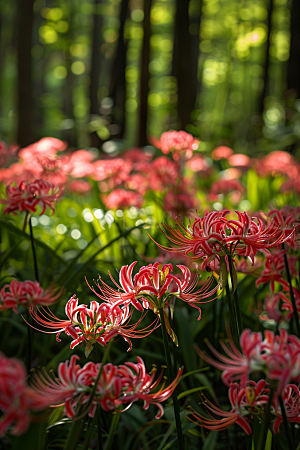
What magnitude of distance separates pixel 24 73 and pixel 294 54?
183 inches

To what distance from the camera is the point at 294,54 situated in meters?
7.40

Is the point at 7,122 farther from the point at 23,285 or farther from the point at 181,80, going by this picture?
the point at 23,285

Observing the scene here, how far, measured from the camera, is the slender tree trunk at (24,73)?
6055 millimetres

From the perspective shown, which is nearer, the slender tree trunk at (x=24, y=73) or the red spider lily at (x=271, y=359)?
the red spider lily at (x=271, y=359)

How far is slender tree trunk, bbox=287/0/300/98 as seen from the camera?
24.2ft

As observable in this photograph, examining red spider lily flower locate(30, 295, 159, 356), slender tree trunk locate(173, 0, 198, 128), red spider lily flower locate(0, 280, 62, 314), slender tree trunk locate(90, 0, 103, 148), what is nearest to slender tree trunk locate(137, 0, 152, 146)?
slender tree trunk locate(173, 0, 198, 128)

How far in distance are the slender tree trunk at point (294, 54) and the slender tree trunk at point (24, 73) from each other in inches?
175

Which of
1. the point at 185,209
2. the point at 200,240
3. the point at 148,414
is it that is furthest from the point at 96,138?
the point at 200,240

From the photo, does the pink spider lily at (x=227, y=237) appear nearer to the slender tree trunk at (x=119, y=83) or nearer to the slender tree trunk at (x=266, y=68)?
the slender tree trunk at (x=119, y=83)

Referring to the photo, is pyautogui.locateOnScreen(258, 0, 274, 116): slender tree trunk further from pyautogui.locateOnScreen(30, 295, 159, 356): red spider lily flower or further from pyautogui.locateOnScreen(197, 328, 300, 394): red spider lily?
pyautogui.locateOnScreen(197, 328, 300, 394): red spider lily

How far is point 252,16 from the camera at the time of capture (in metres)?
15.5

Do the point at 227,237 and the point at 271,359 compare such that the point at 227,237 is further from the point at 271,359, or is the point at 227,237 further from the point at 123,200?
the point at 123,200

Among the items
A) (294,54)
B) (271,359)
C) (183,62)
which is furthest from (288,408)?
(294,54)

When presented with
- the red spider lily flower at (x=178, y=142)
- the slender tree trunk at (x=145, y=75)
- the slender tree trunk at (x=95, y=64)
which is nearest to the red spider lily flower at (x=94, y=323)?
the red spider lily flower at (x=178, y=142)
